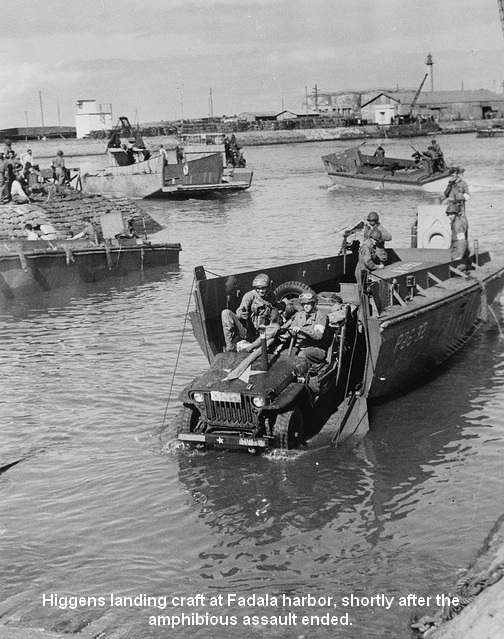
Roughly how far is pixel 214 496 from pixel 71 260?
12.6 metres

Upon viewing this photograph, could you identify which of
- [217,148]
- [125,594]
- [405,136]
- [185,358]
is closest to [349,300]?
[185,358]

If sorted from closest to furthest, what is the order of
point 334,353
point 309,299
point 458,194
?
point 309,299
point 334,353
point 458,194

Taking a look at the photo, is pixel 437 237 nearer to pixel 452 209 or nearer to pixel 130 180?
pixel 452 209

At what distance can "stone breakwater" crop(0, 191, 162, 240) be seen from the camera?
24656mm

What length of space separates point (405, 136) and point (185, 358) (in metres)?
90.2

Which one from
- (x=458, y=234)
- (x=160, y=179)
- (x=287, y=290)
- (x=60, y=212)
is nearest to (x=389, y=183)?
(x=160, y=179)

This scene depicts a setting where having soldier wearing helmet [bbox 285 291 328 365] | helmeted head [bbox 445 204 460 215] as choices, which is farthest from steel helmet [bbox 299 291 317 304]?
helmeted head [bbox 445 204 460 215]

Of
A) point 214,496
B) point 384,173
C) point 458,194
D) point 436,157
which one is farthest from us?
point 384,173

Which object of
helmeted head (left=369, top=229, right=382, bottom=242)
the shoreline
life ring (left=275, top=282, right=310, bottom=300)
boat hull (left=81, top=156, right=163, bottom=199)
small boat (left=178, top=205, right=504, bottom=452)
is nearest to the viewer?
small boat (left=178, top=205, right=504, bottom=452)

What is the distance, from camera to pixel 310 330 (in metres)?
10.4

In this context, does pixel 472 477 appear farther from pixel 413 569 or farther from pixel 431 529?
pixel 413 569

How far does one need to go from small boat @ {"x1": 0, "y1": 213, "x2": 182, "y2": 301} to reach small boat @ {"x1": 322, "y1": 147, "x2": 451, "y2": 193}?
2053 cm

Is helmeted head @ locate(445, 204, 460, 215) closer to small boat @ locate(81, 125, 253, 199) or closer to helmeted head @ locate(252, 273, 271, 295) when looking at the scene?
helmeted head @ locate(252, 273, 271, 295)

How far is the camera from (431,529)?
8211 mm
